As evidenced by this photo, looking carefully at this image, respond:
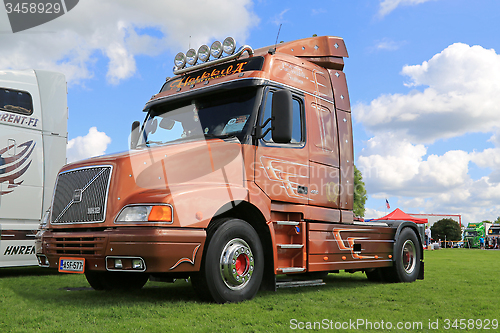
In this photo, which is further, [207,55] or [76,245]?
[207,55]

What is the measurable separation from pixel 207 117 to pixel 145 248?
2.39m

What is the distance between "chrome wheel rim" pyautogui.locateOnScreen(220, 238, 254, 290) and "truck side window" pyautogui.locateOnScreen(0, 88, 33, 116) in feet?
22.4

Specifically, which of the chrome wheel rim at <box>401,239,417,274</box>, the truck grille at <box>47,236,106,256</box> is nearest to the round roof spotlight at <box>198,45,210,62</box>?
the truck grille at <box>47,236,106,256</box>

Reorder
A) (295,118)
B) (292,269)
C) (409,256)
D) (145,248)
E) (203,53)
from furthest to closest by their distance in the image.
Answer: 1. (409,256)
2. (203,53)
3. (295,118)
4. (292,269)
5. (145,248)

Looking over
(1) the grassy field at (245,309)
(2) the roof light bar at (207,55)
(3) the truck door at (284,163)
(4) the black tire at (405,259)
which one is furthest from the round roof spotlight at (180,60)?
(4) the black tire at (405,259)

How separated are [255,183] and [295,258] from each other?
1341mm

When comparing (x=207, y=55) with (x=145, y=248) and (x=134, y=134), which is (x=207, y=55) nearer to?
(x=134, y=134)

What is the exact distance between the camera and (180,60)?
27.0 feet

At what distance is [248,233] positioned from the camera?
6.21 m

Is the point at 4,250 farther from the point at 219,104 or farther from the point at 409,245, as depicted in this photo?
the point at 409,245

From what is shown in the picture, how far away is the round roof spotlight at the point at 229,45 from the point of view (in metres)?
7.42

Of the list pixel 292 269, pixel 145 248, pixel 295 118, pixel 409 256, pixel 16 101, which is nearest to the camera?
pixel 145 248

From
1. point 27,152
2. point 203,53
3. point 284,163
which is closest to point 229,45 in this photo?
point 203,53

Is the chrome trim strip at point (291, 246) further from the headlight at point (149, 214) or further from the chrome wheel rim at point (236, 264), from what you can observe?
the headlight at point (149, 214)
